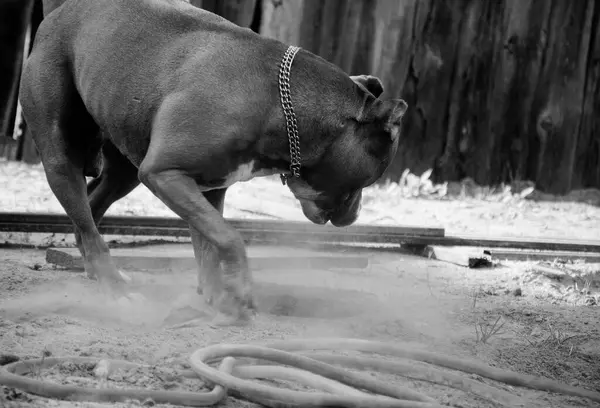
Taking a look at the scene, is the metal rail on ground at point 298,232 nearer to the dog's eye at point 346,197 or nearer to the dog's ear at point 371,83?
the dog's eye at point 346,197

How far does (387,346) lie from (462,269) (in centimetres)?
288

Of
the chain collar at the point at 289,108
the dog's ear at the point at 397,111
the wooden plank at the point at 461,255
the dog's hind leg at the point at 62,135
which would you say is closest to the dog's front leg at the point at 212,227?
the chain collar at the point at 289,108

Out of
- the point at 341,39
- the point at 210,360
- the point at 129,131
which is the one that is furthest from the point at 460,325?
the point at 341,39

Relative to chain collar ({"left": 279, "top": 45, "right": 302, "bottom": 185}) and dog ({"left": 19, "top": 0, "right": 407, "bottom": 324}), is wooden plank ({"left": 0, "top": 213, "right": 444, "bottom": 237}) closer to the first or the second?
dog ({"left": 19, "top": 0, "right": 407, "bottom": 324})

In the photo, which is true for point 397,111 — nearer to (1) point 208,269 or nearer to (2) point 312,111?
(2) point 312,111

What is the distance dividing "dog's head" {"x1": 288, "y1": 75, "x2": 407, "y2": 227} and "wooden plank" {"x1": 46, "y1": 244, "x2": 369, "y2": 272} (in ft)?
4.63

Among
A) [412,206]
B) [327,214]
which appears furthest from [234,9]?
[327,214]

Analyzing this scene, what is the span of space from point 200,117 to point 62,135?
4.00ft

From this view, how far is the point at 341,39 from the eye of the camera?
379 inches

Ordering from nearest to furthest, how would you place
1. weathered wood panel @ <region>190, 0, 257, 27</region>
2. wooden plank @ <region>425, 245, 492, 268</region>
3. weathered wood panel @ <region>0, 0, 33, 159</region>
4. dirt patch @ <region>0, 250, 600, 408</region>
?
dirt patch @ <region>0, 250, 600, 408</region>, wooden plank @ <region>425, 245, 492, 268</region>, weathered wood panel @ <region>0, 0, 33, 159</region>, weathered wood panel @ <region>190, 0, 257, 27</region>

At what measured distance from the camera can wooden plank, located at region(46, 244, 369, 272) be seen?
5539 millimetres

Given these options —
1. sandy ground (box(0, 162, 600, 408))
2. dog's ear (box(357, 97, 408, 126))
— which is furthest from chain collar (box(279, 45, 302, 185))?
sandy ground (box(0, 162, 600, 408))

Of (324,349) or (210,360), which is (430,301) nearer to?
(324,349)

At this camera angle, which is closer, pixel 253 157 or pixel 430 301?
pixel 253 157
